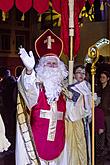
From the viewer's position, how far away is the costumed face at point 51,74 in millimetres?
5070

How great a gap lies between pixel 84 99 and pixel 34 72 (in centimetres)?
78

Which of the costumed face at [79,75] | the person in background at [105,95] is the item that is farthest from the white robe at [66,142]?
the person in background at [105,95]

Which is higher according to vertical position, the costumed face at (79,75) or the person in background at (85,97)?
the costumed face at (79,75)

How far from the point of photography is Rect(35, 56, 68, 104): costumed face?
5070 mm

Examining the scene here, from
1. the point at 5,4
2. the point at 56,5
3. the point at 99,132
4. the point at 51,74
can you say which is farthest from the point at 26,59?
the point at 99,132

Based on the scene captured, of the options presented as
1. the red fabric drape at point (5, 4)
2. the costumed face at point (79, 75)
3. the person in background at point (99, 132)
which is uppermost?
the red fabric drape at point (5, 4)

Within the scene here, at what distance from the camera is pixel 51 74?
16.9 feet

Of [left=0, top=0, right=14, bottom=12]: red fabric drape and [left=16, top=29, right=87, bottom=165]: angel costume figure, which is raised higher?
[left=0, top=0, right=14, bottom=12]: red fabric drape

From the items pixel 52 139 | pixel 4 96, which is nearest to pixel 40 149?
pixel 52 139

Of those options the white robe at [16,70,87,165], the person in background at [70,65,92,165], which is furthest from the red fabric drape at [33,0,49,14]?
the person in background at [70,65,92,165]

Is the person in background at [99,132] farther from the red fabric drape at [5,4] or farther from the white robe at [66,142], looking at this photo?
the red fabric drape at [5,4]

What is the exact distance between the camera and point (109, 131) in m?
6.61

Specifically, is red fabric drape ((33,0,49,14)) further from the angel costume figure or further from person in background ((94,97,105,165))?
person in background ((94,97,105,165))

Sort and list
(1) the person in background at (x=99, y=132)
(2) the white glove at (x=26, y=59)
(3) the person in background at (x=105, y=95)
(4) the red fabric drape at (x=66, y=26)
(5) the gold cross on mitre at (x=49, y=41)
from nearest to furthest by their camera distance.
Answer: (2) the white glove at (x=26, y=59) → (5) the gold cross on mitre at (x=49, y=41) → (4) the red fabric drape at (x=66, y=26) → (1) the person in background at (x=99, y=132) → (3) the person in background at (x=105, y=95)
